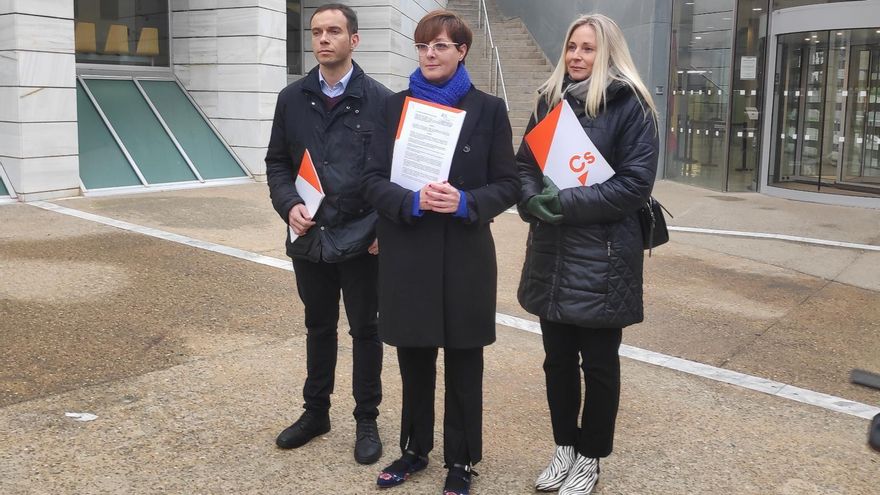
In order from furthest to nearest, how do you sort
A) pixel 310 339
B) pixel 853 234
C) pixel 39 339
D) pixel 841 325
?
1. pixel 853 234
2. pixel 841 325
3. pixel 39 339
4. pixel 310 339

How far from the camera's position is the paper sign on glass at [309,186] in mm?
3924

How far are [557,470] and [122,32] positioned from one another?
1388 cm

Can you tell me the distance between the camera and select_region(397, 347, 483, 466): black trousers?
3654 mm

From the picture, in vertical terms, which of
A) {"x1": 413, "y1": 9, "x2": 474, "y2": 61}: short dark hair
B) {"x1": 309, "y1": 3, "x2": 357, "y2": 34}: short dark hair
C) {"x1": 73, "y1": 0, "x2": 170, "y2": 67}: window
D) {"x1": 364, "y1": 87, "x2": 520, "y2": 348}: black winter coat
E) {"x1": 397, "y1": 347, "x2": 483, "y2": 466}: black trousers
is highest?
{"x1": 73, "y1": 0, "x2": 170, "y2": 67}: window

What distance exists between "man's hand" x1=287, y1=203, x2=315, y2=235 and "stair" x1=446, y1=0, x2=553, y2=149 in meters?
15.4

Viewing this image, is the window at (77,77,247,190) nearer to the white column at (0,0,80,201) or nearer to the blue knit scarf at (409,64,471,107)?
the white column at (0,0,80,201)

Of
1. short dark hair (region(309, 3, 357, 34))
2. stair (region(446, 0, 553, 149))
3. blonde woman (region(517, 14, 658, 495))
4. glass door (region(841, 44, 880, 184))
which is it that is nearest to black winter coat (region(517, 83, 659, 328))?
blonde woman (region(517, 14, 658, 495))

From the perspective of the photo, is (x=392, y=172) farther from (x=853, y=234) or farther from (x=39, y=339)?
(x=853, y=234)

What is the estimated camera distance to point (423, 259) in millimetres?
3541

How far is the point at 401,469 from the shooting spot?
374 cm

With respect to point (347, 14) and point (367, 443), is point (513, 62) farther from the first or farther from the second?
point (367, 443)

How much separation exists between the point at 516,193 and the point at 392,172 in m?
0.51

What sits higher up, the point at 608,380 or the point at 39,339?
the point at 608,380

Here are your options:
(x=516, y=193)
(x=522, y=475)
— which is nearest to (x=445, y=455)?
(x=522, y=475)
